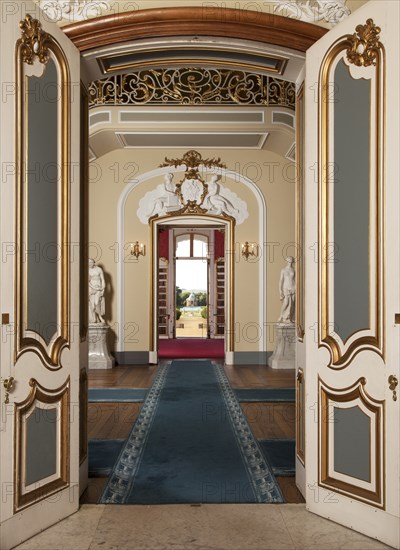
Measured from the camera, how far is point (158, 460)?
3953mm

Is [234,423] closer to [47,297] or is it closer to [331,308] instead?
[331,308]

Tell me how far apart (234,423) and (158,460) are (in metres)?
1.29

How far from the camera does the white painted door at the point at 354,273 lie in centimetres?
272

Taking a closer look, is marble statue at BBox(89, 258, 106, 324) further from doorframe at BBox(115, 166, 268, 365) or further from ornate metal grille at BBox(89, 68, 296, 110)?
ornate metal grille at BBox(89, 68, 296, 110)

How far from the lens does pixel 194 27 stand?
319cm

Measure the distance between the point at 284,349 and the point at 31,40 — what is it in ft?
22.2

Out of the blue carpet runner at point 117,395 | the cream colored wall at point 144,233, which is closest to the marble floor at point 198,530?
the blue carpet runner at point 117,395

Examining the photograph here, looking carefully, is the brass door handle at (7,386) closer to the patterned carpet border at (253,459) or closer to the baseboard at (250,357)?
the patterned carpet border at (253,459)

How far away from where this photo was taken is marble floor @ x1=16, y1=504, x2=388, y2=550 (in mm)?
2668

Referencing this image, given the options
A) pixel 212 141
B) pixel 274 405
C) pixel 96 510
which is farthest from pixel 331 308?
pixel 212 141

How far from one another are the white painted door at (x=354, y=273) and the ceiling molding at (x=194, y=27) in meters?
0.18

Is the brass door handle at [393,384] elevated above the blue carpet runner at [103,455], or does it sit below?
above

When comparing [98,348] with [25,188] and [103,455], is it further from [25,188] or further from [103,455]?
[25,188]

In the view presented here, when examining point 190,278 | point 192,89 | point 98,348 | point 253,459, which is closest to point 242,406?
point 253,459
